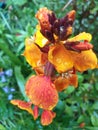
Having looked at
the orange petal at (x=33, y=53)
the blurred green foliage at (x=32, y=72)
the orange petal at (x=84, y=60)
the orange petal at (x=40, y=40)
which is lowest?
the blurred green foliage at (x=32, y=72)

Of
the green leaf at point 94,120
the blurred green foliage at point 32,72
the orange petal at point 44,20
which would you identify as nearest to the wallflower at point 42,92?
the orange petal at point 44,20

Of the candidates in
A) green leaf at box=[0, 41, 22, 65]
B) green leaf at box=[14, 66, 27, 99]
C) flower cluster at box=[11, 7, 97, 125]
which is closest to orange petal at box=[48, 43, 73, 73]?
flower cluster at box=[11, 7, 97, 125]

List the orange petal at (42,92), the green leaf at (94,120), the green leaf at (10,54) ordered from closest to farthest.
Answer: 1. the orange petal at (42,92)
2. the green leaf at (94,120)
3. the green leaf at (10,54)

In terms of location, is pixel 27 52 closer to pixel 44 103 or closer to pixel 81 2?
pixel 44 103

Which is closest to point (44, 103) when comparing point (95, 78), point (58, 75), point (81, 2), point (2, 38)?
point (58, 75)

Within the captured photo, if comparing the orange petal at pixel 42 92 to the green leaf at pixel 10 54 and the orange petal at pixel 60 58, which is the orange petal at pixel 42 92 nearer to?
the orange petal at pixel 60 58

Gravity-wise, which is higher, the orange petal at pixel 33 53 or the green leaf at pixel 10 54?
the orange petal at pixel 33 53

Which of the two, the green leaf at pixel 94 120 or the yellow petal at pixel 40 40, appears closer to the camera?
the yellow petal at pixel 40 40
